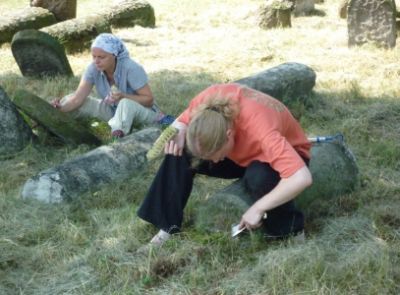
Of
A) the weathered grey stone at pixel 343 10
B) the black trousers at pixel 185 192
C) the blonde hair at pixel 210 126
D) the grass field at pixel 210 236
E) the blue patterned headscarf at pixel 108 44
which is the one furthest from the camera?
the weathered grey stone at pixel 343 10

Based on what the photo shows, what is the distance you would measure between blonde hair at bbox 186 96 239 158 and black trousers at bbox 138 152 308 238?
14.9 inches

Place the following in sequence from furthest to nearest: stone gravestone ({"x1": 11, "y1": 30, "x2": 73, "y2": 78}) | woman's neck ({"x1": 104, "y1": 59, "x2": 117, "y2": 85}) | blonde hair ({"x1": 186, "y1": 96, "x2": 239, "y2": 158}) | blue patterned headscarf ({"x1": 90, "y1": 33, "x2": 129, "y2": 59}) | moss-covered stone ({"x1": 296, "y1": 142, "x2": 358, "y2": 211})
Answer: stone gravestone ({"x1": 11, "y1": 30, "x2": 73, "y2": 78}) → woman's neck ({"x1": 104, "y1": 59, "x2": 117, "y2": 85}) → blue patterned headscarf ({"x1": 90, "y1": 33, "x2": 129, "y2": 59}) → moss-covered stone ({"x1": 296, "y1": 142, "x2": 358, "y2": 211}) → blonde hair ({"x1": 186, "y1": 96, "x2": 239, "y2": 158})

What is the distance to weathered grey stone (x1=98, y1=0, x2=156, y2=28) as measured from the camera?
12.0 metres

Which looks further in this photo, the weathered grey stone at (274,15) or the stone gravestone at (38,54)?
the weathered grey stone at (274,15)

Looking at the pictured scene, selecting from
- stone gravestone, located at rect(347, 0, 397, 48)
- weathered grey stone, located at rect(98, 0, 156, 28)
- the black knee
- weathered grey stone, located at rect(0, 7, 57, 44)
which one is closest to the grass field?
the black knee

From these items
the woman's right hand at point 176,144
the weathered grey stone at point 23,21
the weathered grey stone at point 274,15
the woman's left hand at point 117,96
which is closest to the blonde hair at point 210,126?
the woman's right hand at point 176,144

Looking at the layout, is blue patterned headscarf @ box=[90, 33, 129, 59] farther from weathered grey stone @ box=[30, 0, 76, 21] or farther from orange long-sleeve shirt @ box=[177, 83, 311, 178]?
weathered grey stone @ box=[30, 0, 76, 21]

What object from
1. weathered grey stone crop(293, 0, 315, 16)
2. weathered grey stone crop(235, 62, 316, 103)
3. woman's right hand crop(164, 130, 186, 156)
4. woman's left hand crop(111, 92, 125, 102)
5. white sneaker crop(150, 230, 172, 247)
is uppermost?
woman's right hand crop(164, 130, 186, 156)

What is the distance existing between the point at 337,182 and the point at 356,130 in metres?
1.74

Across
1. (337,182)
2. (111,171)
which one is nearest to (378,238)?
(337,182)

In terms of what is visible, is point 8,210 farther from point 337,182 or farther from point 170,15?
point 170,15

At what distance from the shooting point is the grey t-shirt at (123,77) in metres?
5.82

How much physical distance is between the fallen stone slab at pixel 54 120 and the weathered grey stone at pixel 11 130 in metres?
0.11

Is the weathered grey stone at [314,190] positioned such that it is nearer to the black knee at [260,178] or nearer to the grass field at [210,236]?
the grass field at [210,236]
